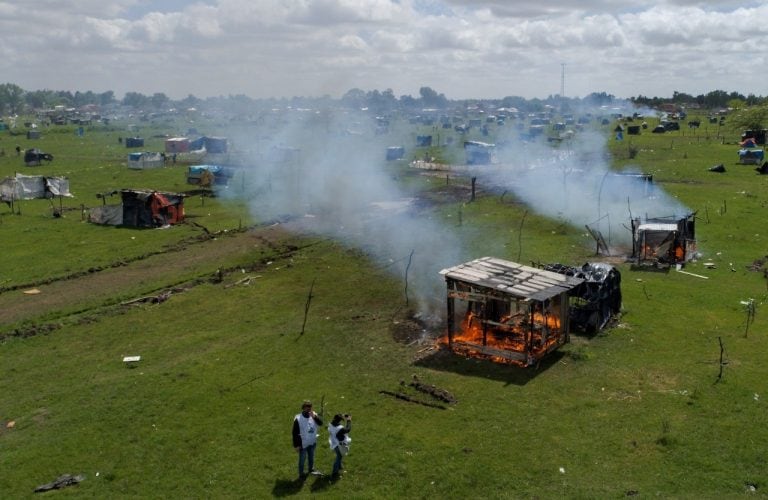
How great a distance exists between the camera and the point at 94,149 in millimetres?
89250

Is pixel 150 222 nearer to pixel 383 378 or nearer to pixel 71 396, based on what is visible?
pixel 71 396

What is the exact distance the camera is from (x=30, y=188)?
50.4 meters

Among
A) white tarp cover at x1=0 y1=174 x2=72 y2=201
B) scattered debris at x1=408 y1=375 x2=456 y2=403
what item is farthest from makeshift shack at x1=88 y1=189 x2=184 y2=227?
scattered debris at x1=408 y1=375 x2=456 y2=403

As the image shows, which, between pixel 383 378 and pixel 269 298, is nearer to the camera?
pixel 383 378

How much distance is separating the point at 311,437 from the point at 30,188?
45.1 m

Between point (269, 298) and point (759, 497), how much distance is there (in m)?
18.4

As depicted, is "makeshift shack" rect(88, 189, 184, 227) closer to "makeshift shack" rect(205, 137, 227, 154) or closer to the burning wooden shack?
the burning wooden shack

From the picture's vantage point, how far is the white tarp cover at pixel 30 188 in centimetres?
4881

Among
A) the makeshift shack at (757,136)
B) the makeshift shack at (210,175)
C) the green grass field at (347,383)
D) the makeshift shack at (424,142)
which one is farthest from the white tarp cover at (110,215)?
the makeshift shack at (757,136)

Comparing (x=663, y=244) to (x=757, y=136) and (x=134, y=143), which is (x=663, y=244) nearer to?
(x=757, y=136)

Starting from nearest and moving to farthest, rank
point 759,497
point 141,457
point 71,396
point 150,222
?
point 759,497, point 141,457, point 71,396, point 150,222

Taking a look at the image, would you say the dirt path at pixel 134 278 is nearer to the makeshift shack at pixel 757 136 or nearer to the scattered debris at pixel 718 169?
the scattered debris at pixel 718 169

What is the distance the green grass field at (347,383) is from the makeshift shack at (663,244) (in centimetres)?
103

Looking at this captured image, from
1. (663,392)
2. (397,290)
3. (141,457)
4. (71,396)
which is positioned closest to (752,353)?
(663,392)
